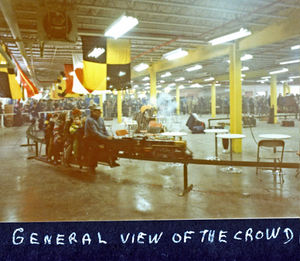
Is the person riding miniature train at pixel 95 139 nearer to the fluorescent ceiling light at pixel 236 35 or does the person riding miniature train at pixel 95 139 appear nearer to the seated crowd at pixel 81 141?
the seated crowd at pixel 81 141

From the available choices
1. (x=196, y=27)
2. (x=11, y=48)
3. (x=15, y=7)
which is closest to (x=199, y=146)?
(x=196, y=27)

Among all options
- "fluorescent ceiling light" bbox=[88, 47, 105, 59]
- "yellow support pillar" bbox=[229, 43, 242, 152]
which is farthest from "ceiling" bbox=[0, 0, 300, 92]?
"yellow support pillar" bbox=[229, 43, 242, 152]

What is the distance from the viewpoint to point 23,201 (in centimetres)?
443

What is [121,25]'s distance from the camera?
237 inches

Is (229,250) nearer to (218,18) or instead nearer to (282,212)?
(282,212)

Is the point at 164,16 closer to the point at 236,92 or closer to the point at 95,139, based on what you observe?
the point at 236,92

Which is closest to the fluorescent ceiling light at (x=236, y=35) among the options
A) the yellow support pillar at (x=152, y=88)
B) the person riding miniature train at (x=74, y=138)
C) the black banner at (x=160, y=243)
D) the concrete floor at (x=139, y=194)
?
the concrete floor at (x=139, y=194)

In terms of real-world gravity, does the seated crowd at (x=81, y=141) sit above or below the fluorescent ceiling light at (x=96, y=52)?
below

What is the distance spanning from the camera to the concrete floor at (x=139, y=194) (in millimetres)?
3828

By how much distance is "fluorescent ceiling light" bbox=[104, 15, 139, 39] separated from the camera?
5711 mm

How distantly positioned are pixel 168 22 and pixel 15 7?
3.54 meters

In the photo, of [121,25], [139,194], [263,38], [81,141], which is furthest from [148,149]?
[263,38]

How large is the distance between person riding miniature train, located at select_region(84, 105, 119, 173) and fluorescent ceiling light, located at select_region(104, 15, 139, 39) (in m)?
1.74

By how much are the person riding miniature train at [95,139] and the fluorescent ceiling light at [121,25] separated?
1.74 m
